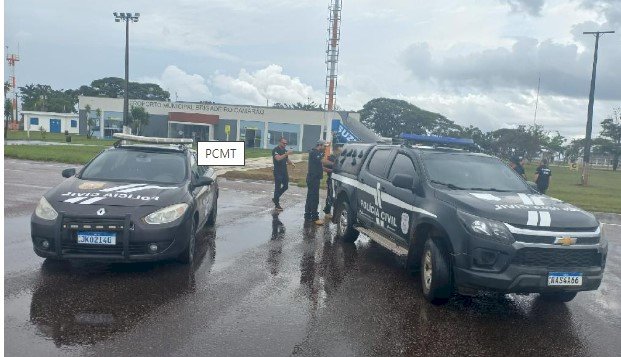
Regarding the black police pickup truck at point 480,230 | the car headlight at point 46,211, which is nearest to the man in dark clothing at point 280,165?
the black police pickup truck at point 480,230

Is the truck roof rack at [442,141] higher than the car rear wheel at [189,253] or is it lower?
higher

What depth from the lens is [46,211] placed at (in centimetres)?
599

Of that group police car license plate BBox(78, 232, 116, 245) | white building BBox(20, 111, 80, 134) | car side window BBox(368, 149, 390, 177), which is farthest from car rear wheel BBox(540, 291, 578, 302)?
white building BBox(20, 111, 80, 134)

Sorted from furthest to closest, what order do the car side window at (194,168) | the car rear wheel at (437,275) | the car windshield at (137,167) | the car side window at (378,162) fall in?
the car side window at (378,162), the car side window at (194,168), the car windshield at (137,167), the car rear wheel at (437,275)

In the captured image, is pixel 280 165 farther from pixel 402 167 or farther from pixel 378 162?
pixel 402 167

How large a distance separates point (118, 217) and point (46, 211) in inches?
34.7

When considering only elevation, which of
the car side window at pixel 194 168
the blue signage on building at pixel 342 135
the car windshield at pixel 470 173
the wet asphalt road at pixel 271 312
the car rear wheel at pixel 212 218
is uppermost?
the blue signage on building at pixel 342 135

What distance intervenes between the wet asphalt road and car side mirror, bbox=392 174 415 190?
124 centimetres

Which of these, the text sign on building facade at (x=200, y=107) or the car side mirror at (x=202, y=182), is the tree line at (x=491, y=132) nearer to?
the text sign on building facade at (x=200, y=107)

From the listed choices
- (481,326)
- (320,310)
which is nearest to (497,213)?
(481,326)

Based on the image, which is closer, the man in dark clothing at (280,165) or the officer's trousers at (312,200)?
the officer's trousers at (312,200)

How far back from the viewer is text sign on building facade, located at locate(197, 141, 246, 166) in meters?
10.0

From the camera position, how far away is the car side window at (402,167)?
7.03 m

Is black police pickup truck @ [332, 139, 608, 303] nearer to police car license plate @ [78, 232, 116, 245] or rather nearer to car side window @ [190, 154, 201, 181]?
car side window @ [190, 154, 201, 181]
